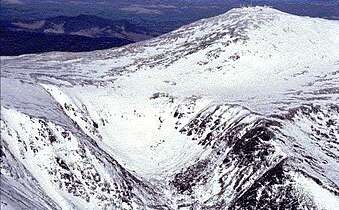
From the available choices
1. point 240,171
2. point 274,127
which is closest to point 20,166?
point 240,171

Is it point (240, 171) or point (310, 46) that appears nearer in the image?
point (240, 171)

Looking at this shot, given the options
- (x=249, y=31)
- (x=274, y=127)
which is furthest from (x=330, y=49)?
(x=274, y=127)

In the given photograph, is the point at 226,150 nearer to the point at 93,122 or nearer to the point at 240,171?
the point at 240,171

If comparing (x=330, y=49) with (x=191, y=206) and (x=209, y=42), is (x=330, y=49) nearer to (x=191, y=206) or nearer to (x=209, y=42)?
(x=209, y=42)

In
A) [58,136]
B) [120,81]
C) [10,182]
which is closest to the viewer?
[10,182]

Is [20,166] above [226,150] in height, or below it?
above

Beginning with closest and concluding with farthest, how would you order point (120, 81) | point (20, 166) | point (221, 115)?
point (20, 166), point (221, 115), point (120, 81)
